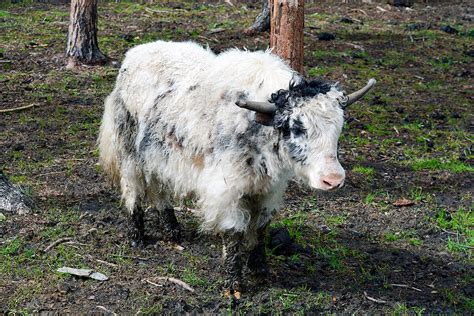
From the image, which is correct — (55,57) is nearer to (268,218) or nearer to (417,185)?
(417,185)

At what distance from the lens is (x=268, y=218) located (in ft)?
20.4

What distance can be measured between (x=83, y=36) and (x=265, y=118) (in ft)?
24.7

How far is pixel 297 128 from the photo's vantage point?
17.9 feet

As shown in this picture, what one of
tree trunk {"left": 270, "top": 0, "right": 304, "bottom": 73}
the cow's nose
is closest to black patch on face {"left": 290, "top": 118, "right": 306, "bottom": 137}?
the cow's nose

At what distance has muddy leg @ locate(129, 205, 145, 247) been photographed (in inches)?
273

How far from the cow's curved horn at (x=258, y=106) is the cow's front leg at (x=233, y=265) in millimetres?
1075

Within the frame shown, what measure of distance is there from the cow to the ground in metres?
0.43

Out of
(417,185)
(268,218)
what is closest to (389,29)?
(417,185)

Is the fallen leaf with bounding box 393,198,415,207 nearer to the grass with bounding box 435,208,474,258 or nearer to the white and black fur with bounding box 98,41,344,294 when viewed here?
the grass with bounding box 435,208,474,258

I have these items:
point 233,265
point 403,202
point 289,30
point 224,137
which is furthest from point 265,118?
point 403,202

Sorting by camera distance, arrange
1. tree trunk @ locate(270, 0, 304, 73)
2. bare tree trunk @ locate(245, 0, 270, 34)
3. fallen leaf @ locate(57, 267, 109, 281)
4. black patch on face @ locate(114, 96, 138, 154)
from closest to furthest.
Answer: fallen leaf @ locate(57, 267, 109, 281) → black patch on face @ locate(114, 96, 138, 154) → tree trunk @ locate(270, 0, 304, 73) → bare tree trunk @ locate(245, 0, 270, 34)

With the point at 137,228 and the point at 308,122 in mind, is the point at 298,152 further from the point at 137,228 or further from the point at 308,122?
the point at 137,228

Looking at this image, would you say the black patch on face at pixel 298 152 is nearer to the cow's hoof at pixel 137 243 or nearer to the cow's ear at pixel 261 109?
the cow's ear at pixel 261 109

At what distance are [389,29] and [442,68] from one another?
268 centimetres
